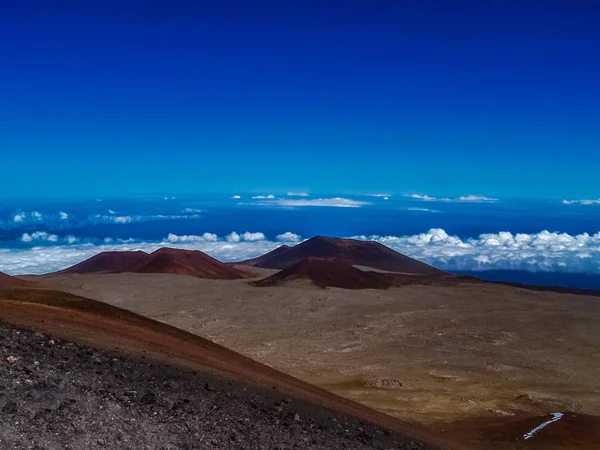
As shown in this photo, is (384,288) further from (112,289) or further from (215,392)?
(215,392)

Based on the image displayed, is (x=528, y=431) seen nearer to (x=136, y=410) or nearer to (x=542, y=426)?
(x=542, y=426)

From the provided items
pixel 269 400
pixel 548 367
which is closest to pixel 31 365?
pixel 269 400

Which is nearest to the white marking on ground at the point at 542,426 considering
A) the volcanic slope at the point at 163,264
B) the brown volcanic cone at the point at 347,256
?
the volcanic slope at the point at 163,264

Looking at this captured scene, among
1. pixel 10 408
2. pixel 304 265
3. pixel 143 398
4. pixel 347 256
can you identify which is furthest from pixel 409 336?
pixel 347 256

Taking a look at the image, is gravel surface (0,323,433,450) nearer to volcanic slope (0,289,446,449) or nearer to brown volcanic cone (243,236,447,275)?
volcanic slope (0,289,446,449)

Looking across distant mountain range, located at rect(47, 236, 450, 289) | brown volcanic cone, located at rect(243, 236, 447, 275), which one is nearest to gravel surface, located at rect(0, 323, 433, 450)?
distant mountain range, located at rect(47, 236, 450, 289)

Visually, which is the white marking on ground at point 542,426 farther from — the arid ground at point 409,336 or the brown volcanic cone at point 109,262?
the brown volcanic cone at point 109,262
